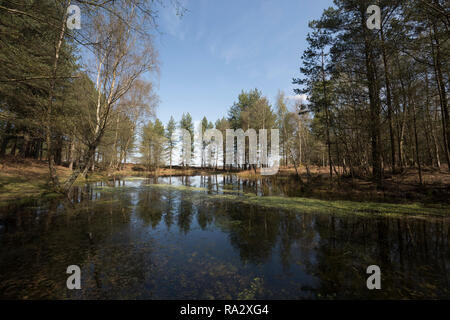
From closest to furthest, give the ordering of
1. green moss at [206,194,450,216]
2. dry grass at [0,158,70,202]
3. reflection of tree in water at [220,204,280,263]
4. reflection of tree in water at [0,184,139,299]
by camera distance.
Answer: reflection of tree in water at [0,184,139,299] → reflection of tree in water at [220,204,280,263] → green moss at [206,194,450,216] → dry grass at [0,158,70,202]

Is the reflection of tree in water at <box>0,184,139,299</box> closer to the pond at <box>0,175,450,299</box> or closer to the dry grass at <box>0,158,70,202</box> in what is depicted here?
the pond at <box>0,175,450,299</box>

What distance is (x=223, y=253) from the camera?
430 cm

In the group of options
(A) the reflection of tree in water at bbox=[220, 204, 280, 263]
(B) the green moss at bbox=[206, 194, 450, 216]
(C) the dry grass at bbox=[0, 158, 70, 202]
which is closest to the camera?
(A) the reflection of tree in water at bbox=[220, 204, 280, 263]

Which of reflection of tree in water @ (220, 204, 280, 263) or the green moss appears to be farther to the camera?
the green moss

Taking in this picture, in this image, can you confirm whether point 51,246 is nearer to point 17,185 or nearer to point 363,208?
point 363,208

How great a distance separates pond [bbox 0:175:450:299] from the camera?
2.88 metres

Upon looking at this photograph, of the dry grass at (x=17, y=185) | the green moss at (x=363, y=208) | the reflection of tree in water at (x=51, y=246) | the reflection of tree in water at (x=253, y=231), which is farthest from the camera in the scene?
the dry grass at (x=17, y=185)

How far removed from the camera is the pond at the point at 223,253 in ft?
9.44

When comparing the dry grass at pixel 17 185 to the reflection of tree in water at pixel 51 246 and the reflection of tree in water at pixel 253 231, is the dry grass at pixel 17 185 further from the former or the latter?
the reflection of tree in water at pixel 253 231

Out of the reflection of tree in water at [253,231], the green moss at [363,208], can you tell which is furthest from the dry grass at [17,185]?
the green moss at [363,208]

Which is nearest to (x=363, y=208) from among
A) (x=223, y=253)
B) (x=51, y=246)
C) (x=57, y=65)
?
(x=223, y=253)

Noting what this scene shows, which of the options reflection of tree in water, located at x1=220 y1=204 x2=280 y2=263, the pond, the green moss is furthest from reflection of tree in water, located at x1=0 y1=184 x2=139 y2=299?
the green moss

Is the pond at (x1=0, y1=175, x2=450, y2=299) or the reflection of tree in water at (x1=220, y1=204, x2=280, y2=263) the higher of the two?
the pond at (x1=0, y1=175, x2=450, y2=299)

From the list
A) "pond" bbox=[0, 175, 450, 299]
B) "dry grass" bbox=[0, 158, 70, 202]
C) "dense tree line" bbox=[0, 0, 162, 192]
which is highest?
"dense tree line" bbox=[0, 0, 162, 192]
